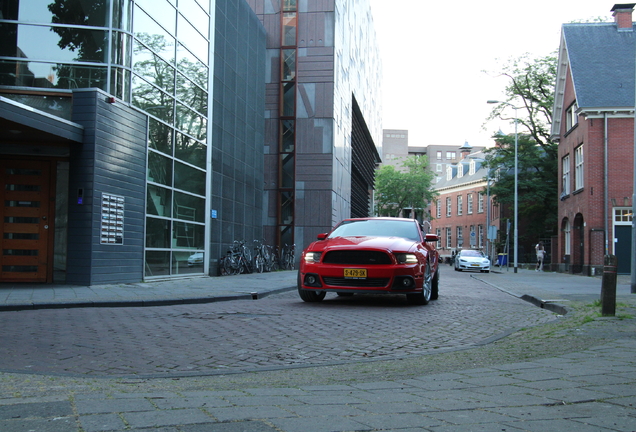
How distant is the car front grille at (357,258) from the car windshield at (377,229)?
3.57 feet

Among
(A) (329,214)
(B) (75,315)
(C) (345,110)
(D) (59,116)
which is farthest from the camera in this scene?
(C) (345,110)

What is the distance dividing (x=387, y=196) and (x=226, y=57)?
44.3 m

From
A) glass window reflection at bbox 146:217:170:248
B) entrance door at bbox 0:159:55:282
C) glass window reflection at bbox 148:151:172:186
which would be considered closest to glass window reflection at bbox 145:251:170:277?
glass window reflection at bbox 146:217:170:248

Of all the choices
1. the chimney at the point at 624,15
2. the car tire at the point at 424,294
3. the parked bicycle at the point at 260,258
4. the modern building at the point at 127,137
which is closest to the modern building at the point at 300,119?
the modern building at the point at 127,137

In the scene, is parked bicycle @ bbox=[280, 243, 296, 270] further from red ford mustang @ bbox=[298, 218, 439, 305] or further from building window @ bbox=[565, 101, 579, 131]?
red ford mustang @ bbox=[298, 218, 439, 305]

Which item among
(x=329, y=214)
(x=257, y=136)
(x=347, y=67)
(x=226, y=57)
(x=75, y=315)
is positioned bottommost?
(x=75, y=315)

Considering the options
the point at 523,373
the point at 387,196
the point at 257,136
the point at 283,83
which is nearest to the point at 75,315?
the point at 523,373

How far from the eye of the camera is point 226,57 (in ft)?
73.6

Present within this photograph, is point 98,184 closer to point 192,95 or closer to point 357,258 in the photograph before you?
point 192,95

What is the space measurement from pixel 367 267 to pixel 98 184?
6.84m

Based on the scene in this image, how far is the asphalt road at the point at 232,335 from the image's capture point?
5.69m

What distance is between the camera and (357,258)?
10664 millimetres

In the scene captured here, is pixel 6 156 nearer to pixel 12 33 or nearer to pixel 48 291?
pixel 12 33

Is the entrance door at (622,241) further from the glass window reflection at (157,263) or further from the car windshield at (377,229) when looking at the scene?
the glass window reflection at (157,263)
